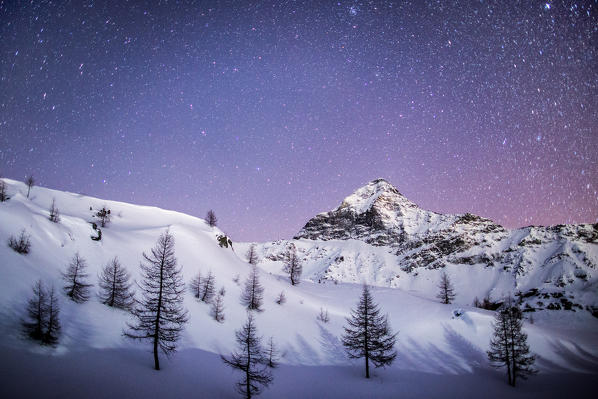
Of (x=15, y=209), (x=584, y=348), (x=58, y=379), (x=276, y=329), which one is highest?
(x=15, y=209)

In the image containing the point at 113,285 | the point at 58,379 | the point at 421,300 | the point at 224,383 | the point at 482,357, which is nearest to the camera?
the point at 58,379

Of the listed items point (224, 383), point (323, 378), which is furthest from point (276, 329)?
point (224, 383)

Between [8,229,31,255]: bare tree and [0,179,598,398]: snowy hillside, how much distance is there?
62 cm

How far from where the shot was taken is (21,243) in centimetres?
2484

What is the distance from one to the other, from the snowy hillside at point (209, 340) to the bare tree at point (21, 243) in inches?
24.5

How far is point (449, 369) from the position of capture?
32688mm

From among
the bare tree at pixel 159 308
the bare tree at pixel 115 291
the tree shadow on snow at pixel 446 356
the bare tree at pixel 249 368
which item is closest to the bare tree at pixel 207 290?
the bare tree at pixel 249 368

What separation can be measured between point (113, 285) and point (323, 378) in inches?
923

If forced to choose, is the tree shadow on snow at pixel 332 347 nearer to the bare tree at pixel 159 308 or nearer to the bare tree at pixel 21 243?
the bare tree at pixel 159 308

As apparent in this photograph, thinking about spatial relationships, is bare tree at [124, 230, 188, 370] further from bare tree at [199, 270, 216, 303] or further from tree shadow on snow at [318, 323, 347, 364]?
tree shadow on snow at [318, 323, 347, 364]

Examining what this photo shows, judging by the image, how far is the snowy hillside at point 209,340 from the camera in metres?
16.9

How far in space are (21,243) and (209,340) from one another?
66.8 feet

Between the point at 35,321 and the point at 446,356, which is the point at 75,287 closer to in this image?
the point at 35,321

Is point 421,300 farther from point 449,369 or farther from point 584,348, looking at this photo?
point 584,348
